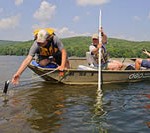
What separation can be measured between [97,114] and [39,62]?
5846 mm

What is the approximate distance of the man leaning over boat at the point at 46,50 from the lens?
421 inches

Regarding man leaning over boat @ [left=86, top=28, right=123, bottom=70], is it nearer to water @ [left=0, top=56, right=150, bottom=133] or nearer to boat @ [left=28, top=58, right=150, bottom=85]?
boat @ [left=28, top=58, right=150, bottom=85]

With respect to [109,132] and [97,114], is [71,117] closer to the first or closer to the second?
[97,114]

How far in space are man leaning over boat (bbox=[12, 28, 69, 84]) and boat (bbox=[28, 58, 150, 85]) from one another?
435 millimetres

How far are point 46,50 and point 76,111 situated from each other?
15.0 feet

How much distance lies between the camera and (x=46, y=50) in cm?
1217

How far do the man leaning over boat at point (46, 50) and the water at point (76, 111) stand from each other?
1151mm

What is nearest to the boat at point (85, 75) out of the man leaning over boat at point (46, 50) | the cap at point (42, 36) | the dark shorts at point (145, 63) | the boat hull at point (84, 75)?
the boat hull at point (84, 75)

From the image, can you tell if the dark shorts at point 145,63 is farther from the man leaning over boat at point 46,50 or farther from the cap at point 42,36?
the cap at point 42,36

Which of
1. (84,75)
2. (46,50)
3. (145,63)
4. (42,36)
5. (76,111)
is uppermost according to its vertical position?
(42,36)

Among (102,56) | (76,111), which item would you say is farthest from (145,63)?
(76,111)

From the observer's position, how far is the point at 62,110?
27.2 feet

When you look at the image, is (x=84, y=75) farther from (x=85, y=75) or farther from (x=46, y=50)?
(x=46, y=50)

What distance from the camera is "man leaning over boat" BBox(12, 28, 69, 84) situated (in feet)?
35.1
